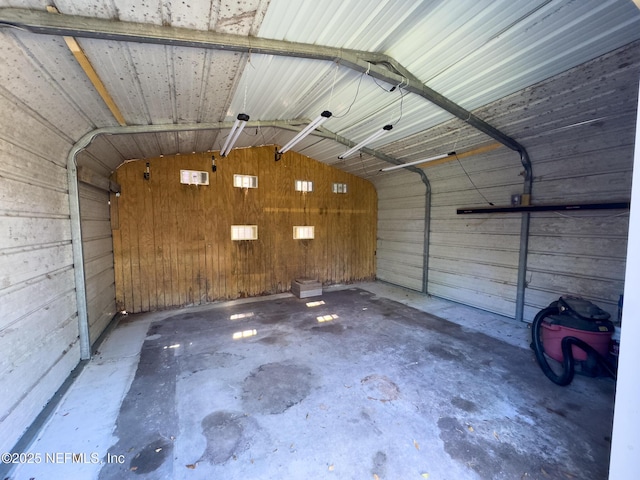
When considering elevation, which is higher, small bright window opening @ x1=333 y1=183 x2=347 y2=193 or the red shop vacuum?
small bright window opening @ x1=333 y1=183 x2=347 y2=193

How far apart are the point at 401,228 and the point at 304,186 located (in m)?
2.99

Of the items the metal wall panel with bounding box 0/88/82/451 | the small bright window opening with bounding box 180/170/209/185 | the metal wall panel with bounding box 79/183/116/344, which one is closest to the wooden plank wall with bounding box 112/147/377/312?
the small bright window opening with bounding box 180/170/209/185

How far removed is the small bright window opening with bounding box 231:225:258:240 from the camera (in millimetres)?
6172

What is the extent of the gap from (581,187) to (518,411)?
11.6ft

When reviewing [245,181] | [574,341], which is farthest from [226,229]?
[574,341]

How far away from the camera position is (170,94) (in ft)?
9.93

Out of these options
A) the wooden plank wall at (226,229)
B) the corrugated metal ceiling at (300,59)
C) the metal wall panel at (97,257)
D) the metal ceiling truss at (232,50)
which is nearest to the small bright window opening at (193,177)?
the wooden plank wall at (226,229)

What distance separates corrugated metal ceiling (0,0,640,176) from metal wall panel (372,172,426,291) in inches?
124

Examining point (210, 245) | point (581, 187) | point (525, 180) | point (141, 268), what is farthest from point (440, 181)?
point (141, 268)

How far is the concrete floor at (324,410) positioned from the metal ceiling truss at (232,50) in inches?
48.9

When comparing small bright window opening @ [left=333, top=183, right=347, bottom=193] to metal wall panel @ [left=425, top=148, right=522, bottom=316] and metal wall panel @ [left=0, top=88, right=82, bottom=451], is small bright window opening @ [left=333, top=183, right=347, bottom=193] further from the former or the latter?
metal wall panel @ [left=0, top=88, right=82, bottom=451]

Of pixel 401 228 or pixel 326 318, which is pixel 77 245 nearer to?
pixel 326 318

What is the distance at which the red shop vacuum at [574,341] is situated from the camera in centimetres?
297

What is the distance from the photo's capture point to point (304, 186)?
700cm
